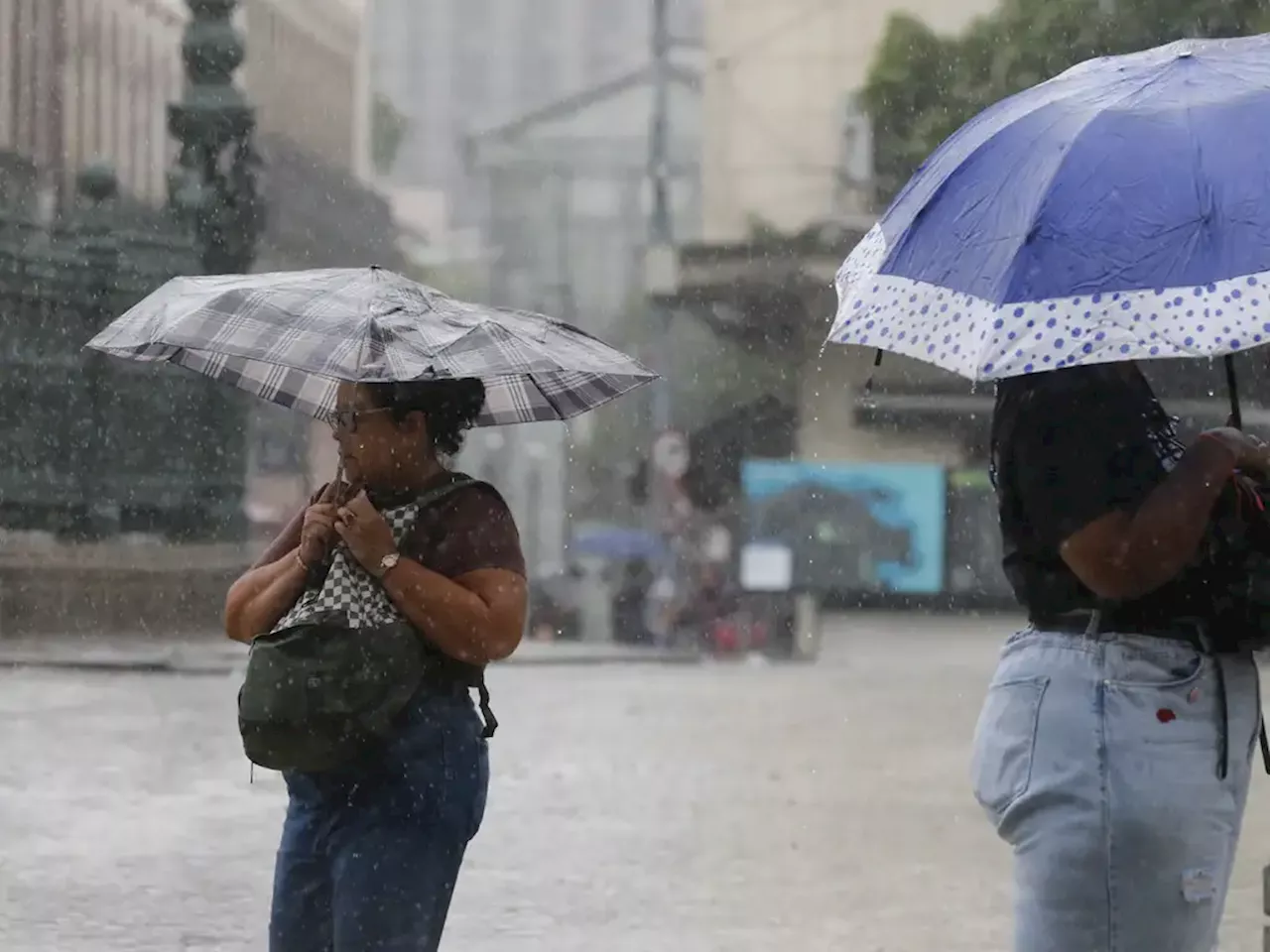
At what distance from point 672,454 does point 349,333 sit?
57.7 ft

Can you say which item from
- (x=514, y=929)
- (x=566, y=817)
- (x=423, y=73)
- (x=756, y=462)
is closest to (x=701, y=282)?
(x=756, y=462)

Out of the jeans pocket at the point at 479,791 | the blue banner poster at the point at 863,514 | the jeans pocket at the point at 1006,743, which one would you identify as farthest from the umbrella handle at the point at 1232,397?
the blue banner poster at the point at 863,514

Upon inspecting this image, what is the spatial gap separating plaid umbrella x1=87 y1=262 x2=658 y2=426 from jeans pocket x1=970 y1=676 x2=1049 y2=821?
84 cm

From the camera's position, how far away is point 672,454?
20.3 m

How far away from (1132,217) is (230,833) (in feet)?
20.3

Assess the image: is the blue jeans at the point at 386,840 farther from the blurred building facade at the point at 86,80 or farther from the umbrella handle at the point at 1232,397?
the blurred building facade at the point at 86,80

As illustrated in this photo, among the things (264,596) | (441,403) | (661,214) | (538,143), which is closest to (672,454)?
(661,214)

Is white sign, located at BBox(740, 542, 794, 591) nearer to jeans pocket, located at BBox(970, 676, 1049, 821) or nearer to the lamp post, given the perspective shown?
the lamp post

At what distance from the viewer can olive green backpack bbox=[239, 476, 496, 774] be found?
2.68 metres

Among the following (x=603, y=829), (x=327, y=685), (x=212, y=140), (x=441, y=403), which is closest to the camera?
(x=327, y=685)

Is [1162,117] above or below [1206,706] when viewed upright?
above

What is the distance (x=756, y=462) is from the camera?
20.6 metres

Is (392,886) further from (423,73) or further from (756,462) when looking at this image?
(423,73)

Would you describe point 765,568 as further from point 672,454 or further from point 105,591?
point 105,591
